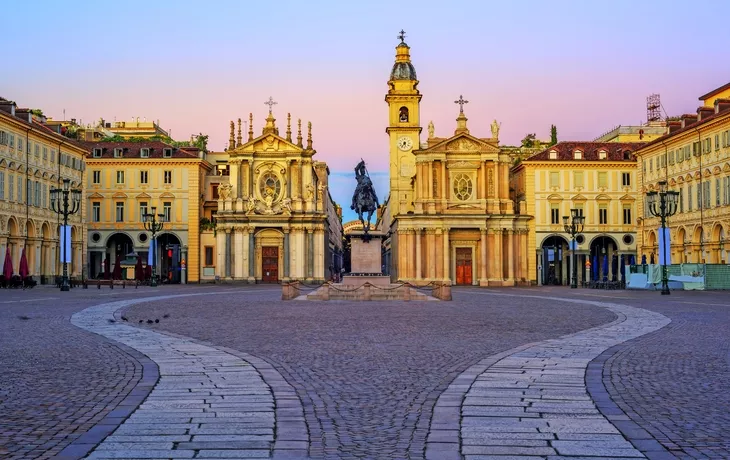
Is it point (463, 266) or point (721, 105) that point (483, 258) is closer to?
point (463, 266)

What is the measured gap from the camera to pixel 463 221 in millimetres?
90000

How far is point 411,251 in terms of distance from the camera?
89.7 meters

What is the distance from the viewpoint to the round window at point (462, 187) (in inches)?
3612

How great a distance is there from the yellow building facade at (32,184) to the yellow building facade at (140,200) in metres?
7.97

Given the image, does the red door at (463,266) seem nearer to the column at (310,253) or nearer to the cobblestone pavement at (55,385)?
the column at (310,253)

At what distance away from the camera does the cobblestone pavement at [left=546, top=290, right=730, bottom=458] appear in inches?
336

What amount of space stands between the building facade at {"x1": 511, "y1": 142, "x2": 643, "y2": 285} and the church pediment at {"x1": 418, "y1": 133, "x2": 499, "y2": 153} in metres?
4.47

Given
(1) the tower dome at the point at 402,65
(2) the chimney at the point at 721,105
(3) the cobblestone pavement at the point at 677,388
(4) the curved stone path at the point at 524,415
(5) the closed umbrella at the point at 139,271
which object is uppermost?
(1) the tower dome at the point at 402,65

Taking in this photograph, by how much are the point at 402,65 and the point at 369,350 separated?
9228 cm

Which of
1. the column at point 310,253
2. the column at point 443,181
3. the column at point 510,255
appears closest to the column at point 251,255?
the column at point 310,253

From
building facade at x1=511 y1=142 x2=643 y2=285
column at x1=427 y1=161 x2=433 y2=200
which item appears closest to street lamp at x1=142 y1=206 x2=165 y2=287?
column at x1=427 y1=161 x2=433 y2=200

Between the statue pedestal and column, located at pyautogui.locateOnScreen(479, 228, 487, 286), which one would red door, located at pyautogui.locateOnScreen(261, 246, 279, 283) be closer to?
column, located at pyautogui.locateOnScreen(479, 228, 487, 286)

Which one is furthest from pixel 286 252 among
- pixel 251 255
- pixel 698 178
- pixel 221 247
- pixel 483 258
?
pixel 698 178

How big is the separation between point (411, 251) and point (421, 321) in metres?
63.7
